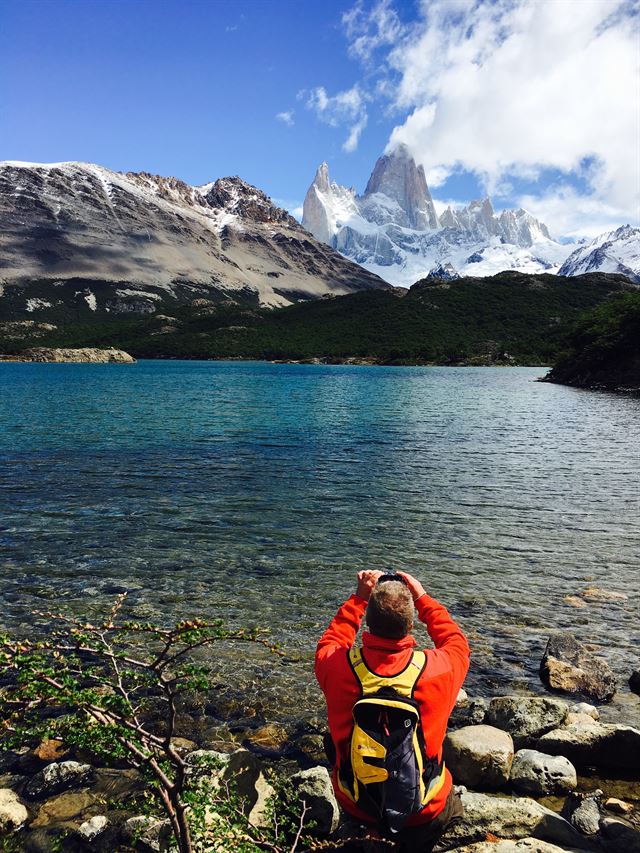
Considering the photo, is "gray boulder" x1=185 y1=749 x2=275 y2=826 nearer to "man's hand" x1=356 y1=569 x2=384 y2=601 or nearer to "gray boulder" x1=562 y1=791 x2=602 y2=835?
"man's hand" x1=356 y1=569 x2=384 y2=601

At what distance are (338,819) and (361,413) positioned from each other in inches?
2253

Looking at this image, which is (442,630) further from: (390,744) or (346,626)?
(390,744)

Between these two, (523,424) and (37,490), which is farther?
(523,424)

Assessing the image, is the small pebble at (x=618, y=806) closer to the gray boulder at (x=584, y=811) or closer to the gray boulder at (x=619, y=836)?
the gray boulder at (x=584, y=811)

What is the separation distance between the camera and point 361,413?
6397cm

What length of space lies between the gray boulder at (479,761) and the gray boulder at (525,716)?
2.98 ft

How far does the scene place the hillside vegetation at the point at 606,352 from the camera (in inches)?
3986

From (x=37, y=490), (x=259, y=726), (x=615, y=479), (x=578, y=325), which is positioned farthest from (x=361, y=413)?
(x=578, y=325)

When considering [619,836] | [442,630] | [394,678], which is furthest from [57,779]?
[619,836]

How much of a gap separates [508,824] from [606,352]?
119 meters

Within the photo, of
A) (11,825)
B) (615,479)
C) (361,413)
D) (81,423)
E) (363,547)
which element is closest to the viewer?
(11,825)

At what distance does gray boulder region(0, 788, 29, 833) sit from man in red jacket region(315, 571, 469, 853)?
503 centimetres

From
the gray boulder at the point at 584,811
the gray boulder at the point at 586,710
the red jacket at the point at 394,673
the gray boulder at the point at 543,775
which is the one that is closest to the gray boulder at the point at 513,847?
the gray boulder at the point at 584,811

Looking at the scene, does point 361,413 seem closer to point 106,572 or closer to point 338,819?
point 106,572
